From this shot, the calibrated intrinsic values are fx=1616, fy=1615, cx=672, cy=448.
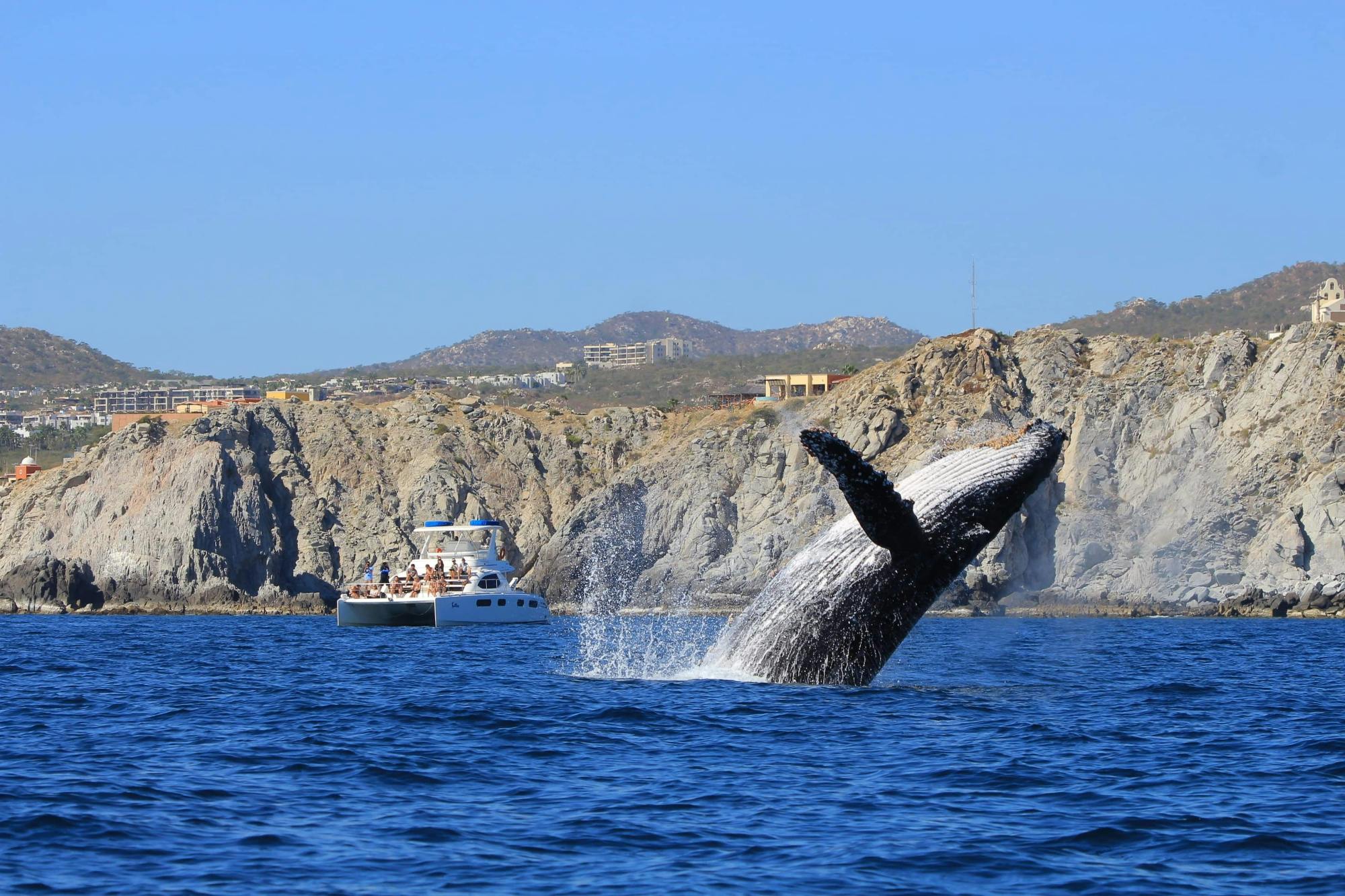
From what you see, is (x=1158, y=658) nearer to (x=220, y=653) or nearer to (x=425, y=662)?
(x=425, y=662)

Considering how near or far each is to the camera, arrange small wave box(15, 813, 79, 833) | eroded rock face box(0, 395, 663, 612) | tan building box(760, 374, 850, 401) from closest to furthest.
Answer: small wave box(15, 813, 79, 833), eroded rock face box(0, 395, 663, 612), tan building box(760, 374, 850, 401)

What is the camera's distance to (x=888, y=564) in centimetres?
1623

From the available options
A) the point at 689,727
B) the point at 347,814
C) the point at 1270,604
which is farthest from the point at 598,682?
the point at 1270,604

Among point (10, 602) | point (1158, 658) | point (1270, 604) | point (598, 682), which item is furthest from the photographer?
point (10, 602)

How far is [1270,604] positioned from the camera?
7038cm

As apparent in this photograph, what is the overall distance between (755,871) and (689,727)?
6013 mm

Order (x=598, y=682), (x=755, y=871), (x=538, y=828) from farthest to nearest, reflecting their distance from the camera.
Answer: (x=598, y=682), (x=538, y=828), (x=755, y=871)

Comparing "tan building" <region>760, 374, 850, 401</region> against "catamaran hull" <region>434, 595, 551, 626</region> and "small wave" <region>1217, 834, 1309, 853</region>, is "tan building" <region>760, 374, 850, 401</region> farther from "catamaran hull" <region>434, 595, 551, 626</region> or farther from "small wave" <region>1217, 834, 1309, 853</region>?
"small wave" <region>1217, 834, 1309, 853</region>

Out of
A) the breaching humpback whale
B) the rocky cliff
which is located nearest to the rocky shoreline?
the rocky cliff

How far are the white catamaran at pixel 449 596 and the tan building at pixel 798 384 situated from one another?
147ft

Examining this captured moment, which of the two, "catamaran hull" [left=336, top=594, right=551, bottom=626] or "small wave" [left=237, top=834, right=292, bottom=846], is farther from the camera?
"catamaran hull" [left=336, top=594, right=551, bottom=626]

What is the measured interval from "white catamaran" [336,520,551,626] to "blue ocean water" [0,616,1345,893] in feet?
142

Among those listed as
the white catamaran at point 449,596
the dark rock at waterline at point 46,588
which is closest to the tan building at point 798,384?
the white catamaran at point 449,596

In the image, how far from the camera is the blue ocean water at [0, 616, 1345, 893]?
11016mm
